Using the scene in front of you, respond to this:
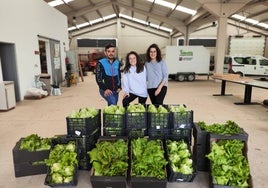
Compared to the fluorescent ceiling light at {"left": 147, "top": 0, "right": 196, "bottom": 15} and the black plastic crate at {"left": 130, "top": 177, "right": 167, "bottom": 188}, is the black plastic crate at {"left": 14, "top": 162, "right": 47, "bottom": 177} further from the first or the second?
the fluorescent ceiling light at {"left": 147, "top": 0, "right": 196, "bottom": 15}

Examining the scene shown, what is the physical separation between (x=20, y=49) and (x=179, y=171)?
5943 millimetres

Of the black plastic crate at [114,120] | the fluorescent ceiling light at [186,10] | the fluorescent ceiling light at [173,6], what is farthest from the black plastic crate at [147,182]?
the fluorescent ceiling light at [186,10]

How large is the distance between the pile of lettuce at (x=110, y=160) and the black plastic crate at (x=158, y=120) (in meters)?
0.42

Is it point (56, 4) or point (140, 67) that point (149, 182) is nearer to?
point (140, 67)

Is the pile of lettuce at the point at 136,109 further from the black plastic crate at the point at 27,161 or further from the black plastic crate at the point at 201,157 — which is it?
the black plastic crate at the point at 27,161

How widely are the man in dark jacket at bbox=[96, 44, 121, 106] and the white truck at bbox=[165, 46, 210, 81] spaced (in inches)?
314

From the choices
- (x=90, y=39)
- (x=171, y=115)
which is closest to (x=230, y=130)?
(x=171, y=115)

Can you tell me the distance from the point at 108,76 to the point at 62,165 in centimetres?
145

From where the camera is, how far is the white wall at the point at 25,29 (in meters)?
5.58

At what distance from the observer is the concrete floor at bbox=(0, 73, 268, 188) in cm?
232

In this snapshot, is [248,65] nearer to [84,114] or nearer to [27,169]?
[84,114]

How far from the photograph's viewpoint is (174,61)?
35.7 ft

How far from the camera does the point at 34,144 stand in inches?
93.0

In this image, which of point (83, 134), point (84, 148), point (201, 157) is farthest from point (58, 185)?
point (201, 157)
